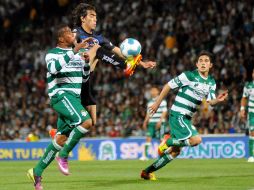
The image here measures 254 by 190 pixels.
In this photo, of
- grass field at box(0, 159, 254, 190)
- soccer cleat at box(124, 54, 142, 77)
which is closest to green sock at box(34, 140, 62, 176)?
grass field at box(0, 159, 254, 190)

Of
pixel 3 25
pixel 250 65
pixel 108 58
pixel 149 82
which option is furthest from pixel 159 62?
pixel 108 58

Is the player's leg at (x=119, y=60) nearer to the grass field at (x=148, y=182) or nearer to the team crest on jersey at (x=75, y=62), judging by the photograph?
the team crest on jersey at (x=75, y=62)

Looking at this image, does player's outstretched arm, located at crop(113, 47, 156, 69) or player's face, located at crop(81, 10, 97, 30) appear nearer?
player's outstretched arm, located at crop(113, 47, 156, 69)

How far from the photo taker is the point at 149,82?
26.1 metres

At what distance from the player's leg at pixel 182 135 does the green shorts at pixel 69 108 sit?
174 cm

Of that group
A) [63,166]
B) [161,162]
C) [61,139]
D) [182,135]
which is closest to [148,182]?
[161,162]

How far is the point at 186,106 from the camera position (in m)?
12.1

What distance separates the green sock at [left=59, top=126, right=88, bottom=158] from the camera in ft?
35.2

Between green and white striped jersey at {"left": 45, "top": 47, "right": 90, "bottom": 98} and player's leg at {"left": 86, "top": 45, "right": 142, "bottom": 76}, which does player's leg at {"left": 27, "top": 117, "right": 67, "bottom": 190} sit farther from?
player's leg at {"left": 86, "top": 45, "right": 142, "bottom": 76}

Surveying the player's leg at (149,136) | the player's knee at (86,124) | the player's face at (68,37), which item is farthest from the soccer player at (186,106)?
the player's leg at (149,136)

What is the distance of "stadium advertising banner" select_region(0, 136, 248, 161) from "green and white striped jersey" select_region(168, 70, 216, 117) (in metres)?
9.42

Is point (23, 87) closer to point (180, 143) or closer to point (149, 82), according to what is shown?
point (149, 82)

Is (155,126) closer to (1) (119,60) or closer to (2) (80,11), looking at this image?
(1) (119,60)

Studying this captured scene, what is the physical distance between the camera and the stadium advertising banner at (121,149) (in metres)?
21.5
